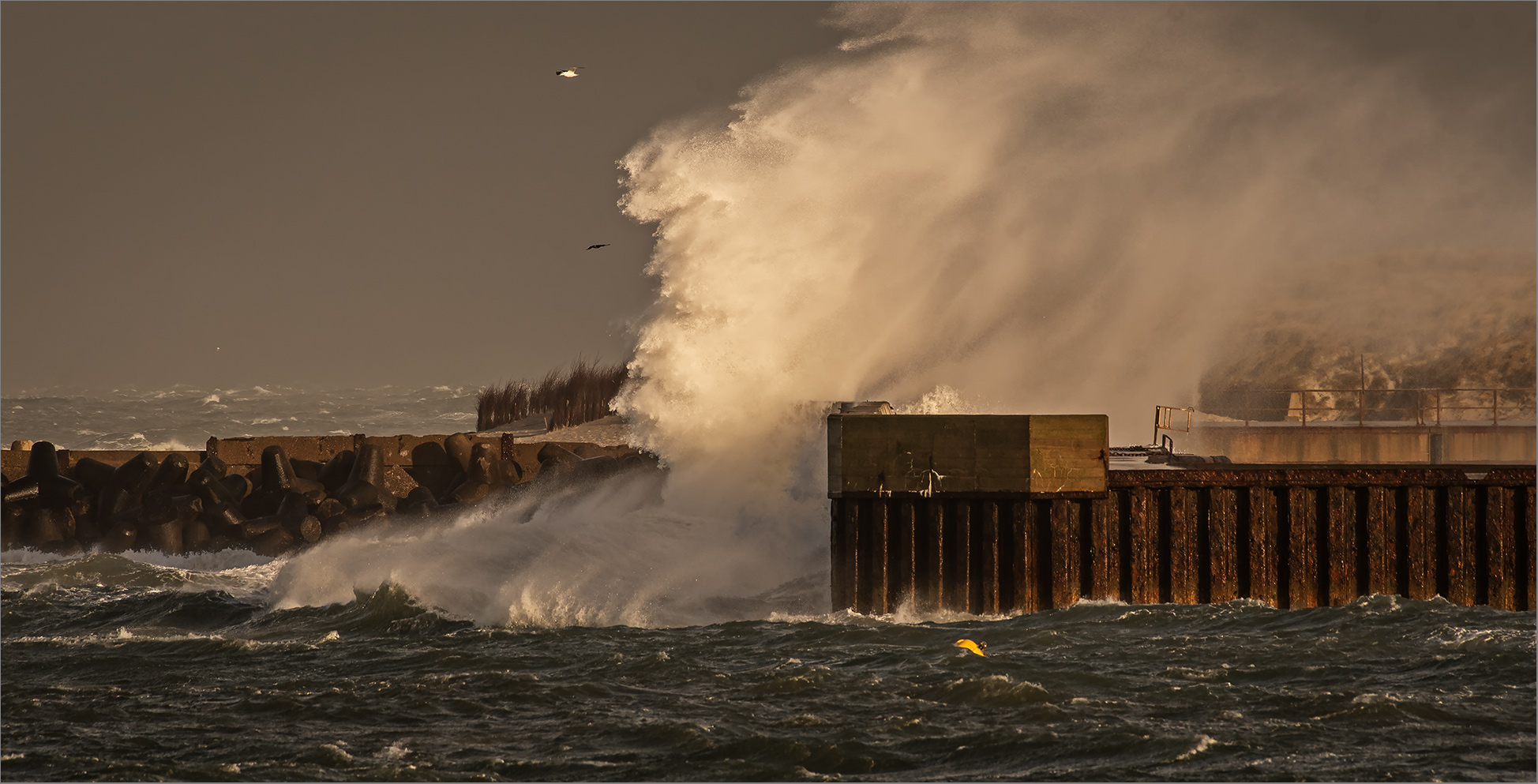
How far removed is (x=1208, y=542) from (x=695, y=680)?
6095mm

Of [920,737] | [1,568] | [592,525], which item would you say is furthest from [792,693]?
[1,568]

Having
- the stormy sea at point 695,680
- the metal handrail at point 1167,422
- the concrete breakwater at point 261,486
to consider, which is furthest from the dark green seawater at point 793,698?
the concrete breakwater at point 261,486

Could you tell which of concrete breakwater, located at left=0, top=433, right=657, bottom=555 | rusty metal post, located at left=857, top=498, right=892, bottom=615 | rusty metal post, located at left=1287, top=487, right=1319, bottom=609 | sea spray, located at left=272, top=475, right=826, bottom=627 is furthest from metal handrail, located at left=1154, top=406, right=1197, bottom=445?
concrete breakwater, located at left=0, top=433, right=657, bottom=555

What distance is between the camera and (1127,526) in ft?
46.1

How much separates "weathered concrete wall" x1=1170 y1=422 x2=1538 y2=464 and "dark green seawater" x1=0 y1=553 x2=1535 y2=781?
34.9 feet

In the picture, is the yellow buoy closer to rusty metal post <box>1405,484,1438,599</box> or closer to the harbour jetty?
the harbour jetty

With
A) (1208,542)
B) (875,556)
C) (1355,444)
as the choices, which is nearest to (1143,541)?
(1208,542)

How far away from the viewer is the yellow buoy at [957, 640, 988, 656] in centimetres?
1200

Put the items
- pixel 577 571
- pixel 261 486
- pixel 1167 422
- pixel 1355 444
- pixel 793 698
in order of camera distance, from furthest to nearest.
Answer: pixel 1167 422 < pixel 261 486 < pixel 1355 444 < pixel 577 571 < pixel 793 698

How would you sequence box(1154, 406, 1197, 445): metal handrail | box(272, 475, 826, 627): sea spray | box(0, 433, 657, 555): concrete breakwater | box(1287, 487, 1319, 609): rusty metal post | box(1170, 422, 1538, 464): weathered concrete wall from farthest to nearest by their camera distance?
box(1170, 422, 1538, 464): weathered concrete wall → box(0, 433, 657, 555): concrete breakwater → box(1154, 406, 1197, 445): metal handrail → box(272, 475, 826, 627): sea spray → box(1287, 487, 1319, 609): rusty metal post

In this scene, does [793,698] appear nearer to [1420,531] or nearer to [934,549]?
[934,549]

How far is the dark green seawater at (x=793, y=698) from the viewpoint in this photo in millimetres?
9109

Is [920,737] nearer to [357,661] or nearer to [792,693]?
[792,693]

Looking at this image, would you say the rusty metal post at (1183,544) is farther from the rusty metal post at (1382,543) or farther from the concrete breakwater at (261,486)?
the concrete breakwater at (261,486)
